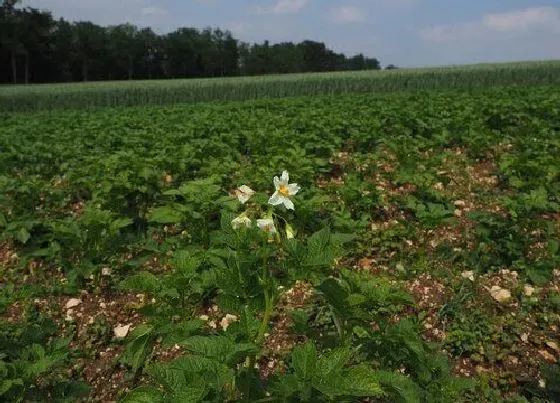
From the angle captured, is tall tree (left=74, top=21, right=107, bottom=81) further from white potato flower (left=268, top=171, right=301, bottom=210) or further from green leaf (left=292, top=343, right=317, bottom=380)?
green leaf (left=292, top=343, right=317, bottom=380)

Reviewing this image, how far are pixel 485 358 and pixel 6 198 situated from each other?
13.6 feet

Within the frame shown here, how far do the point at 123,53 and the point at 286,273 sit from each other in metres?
66.5

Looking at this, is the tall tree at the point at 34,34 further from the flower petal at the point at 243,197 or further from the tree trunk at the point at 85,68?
the flower petal at the point at 243,197

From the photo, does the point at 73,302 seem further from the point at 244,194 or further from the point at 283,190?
the point at 283,190

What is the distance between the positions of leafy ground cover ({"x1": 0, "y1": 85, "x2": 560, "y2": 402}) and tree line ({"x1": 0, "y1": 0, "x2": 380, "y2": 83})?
5138cm

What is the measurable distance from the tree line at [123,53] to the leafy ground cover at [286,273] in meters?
51.4

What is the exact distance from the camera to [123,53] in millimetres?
62969

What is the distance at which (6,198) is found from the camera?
4.68 meters

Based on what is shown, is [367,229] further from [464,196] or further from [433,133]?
[433,133]

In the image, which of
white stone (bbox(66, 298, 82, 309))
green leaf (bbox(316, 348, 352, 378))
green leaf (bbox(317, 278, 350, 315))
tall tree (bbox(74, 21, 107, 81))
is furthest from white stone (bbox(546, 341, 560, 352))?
tall tree (bbox(74, 21, 107, 81))

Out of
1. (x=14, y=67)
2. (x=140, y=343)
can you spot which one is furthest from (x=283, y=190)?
(x=14, y=67)

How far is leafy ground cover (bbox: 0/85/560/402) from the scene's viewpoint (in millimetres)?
1783

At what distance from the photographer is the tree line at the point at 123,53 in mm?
52875

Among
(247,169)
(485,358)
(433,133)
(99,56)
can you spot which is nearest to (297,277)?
(485,358)
